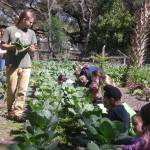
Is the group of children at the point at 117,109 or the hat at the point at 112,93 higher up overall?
the hat at the point at 112,93

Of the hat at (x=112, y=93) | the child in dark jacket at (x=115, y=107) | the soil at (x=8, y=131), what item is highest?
the hat at (x=112, y=93)

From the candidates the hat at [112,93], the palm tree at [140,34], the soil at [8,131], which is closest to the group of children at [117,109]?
the hat at [112,93]

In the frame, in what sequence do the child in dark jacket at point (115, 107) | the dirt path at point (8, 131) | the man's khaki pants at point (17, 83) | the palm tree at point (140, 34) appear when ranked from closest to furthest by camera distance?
the child in dark jacket at point (115, 107), the dirt path at point (8, 131), the man's khaki pants at point (17, 83), the palm tree at point (140, 34)

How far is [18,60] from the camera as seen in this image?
20.6 ft

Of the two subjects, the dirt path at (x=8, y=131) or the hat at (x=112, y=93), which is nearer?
the hat at (x=112, y=93)

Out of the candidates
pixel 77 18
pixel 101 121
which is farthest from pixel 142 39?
pixel 77 18

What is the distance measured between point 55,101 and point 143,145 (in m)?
3.37

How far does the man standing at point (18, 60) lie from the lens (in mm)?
6180

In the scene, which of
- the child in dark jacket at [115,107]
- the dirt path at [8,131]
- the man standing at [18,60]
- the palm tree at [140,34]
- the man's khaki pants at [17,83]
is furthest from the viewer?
the palm tree at [140,34]

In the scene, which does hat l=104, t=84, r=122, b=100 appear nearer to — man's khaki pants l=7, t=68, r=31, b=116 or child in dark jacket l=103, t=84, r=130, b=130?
child in dark jacket l=103, t=84, r=130, b=130

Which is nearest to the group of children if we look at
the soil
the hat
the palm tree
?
the hat

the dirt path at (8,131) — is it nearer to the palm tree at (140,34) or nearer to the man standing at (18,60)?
the man standing at (18,60)

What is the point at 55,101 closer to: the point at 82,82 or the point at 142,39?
the point at 82,82

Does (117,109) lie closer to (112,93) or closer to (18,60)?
(112,93)
